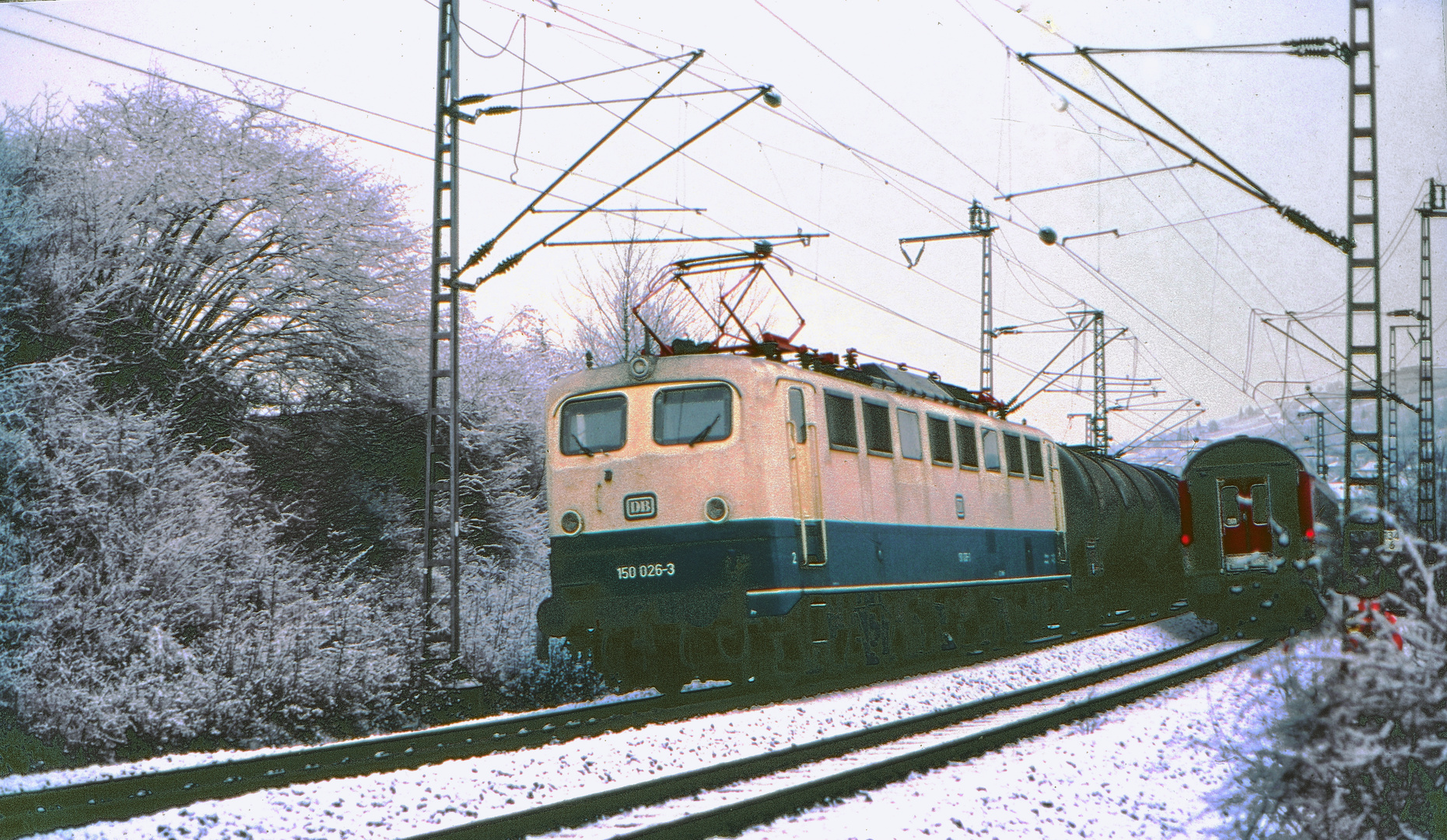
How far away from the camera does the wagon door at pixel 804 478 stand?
11.7m

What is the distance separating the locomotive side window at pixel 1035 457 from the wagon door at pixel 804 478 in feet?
22.8

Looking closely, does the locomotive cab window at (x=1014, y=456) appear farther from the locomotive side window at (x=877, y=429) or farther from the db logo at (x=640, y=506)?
the db logo at (x=640, y=506)

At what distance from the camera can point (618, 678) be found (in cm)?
1252

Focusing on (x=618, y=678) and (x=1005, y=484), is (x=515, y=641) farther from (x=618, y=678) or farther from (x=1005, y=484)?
(x=1005, y=484)

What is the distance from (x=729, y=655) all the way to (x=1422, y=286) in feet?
28.1

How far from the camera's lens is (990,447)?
1675 centimetres

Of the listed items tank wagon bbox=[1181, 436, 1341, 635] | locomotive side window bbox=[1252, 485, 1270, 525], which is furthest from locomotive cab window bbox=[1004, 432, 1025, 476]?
locomotive side window bbox=[1252, 485, 1270, 525]

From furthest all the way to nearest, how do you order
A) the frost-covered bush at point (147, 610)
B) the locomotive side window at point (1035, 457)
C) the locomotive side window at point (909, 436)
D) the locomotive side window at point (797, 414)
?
the locomotive side window at point (1035, 457) < the locomotive side window at point (909, 436) < the locomotive side window at point (797, 414) < the frost-covered bush at point (147, 610)

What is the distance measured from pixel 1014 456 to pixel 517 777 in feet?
36.6

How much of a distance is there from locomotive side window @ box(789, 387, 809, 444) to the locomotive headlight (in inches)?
38.2

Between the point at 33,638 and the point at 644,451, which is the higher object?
the point at 644,451

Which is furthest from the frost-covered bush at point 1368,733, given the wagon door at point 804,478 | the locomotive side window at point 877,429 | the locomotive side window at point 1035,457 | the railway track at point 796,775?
the locomotive side window at point 1035,457

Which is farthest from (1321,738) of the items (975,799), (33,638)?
(33,638)

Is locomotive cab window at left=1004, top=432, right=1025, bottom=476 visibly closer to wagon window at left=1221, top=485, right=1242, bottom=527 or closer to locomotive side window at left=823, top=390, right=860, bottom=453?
wagon window at left=1221, top=485, right=1242, bottom=527
